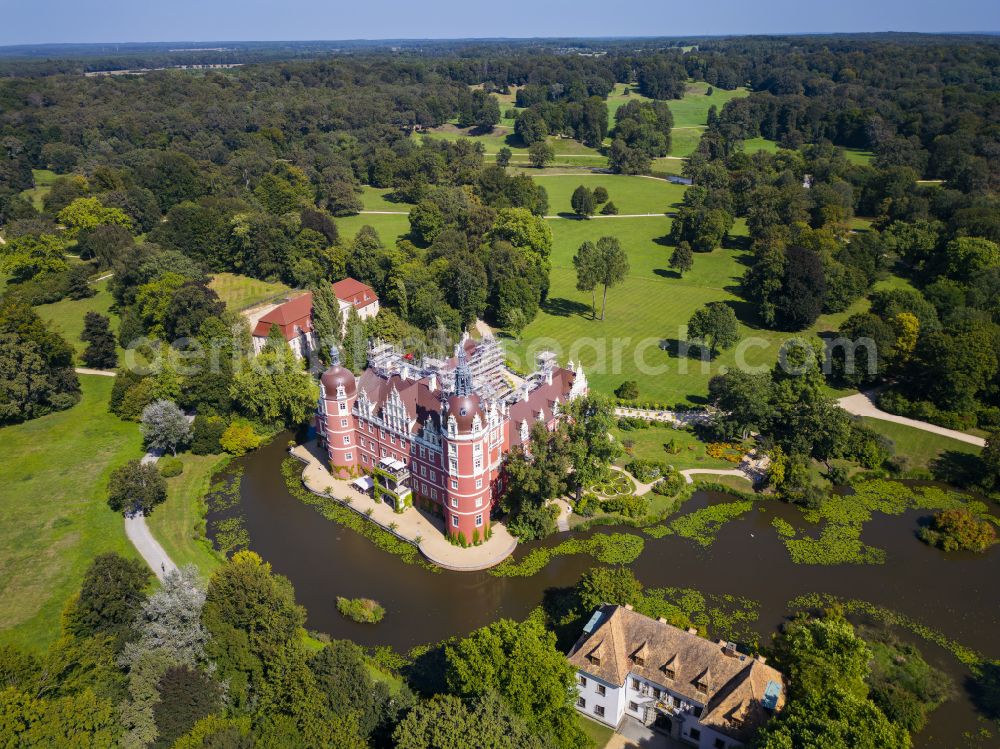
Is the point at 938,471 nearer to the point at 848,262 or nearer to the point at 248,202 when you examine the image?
the point at 848,262

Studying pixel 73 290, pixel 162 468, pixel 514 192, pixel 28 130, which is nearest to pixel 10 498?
pixel 162 468

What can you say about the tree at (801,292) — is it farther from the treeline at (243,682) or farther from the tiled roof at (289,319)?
the treeline at (243,682)

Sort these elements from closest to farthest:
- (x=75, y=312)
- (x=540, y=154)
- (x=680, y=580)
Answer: (x=680, y=580), (x=75, y=312), (x=540, y=154)

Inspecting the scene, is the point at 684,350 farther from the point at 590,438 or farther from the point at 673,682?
the point at 673,682

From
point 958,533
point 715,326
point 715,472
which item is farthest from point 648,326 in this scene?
point 958,533

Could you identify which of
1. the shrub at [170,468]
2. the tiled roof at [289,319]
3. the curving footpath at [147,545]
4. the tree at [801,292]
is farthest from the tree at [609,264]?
the curving footpath at [147,545]

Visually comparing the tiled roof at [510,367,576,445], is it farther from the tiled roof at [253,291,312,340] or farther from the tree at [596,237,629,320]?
the tiled roof at [253,291,312,340]

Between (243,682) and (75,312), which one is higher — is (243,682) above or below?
above
